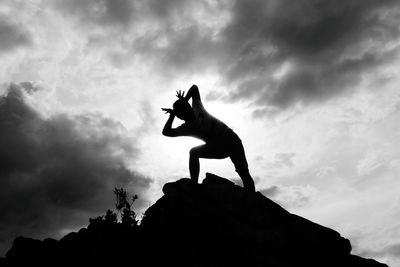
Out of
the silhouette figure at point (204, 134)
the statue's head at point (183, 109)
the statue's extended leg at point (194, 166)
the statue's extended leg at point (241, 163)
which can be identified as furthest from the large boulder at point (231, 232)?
the statue's head at point (183, 109)

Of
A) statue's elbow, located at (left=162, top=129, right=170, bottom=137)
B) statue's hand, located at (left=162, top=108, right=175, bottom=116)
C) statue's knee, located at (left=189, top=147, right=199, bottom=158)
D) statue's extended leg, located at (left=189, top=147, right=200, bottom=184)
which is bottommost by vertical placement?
statue's extended leg, located at (left=189, top=147, right=200, bottom=184)

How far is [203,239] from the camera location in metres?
9.02

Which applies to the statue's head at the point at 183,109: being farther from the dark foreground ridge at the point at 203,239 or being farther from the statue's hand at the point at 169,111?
the dark foreground ridge at the point at 203,239

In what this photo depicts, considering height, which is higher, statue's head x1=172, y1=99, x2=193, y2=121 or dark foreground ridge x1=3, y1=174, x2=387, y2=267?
statue's head x1=172, y1=99, x2=193, y2=121

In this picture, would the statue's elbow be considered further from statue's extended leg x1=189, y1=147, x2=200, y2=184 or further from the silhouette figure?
statue's extended leg x1=189, y1=147, x2=200, y2=184

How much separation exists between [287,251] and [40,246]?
7092 millimetres

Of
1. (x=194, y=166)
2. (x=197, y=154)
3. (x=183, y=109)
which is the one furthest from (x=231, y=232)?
(x=183, y=109)

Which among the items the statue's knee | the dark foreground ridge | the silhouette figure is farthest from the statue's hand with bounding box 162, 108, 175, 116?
the dark foreground ridge

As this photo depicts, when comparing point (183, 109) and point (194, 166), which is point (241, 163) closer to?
point (194, 166)

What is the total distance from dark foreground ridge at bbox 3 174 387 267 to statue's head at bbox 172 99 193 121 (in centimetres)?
210

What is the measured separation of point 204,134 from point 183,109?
101cm

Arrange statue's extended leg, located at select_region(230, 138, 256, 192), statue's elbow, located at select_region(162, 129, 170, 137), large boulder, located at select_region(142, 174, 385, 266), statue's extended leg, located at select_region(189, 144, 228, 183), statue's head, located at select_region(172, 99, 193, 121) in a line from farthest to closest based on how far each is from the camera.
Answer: statue's extended leg, located at select_region(230, 138, 256, 192) < statue's extended leg, located at select_region(189, 144, 228, 183) < statue's elbow, located at select_region(162, 129, 170, 137) < statue's head, located at select_region(172, 99, 193, 121) < large boulder, located at select_region(142, 174, 385, 266)

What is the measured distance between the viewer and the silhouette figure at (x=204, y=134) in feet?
33.8

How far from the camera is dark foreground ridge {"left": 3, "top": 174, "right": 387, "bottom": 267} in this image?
8734mm
